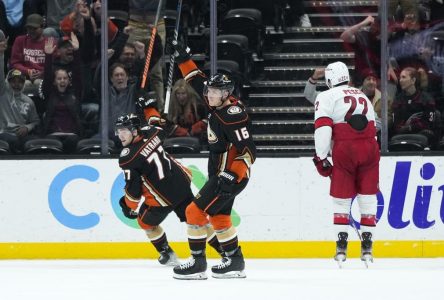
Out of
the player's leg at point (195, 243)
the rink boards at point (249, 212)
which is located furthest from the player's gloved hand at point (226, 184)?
the rink boards at point (249, 212)

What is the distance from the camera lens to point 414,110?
958 cm

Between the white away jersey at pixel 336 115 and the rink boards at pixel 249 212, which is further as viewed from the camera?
the rink boards at pixel 249 212

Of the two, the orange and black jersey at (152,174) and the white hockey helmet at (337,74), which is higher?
the white hockey helmet at (337,74)

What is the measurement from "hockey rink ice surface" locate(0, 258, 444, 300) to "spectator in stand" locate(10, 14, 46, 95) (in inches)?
57.1

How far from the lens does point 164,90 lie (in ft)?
32.2

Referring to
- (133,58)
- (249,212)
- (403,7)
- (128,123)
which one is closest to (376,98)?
(403,7)

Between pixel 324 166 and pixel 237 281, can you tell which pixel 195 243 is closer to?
pixel 237 281

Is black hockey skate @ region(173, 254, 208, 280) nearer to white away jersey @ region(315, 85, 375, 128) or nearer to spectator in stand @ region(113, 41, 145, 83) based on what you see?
white away jersey @ region(315, 85, 375, 128)

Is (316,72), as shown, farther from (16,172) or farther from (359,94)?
(16,172)

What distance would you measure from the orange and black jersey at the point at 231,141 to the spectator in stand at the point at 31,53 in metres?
2.46

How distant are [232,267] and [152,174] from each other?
101cm

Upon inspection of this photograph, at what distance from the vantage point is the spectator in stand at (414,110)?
31.3 feet

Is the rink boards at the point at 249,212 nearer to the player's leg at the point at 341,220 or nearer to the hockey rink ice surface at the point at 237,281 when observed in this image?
the hockey rink ice surface at the point at 237,281

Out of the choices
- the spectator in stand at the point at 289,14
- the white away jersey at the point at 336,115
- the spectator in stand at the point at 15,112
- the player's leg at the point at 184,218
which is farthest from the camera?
the spectator in stand at the point at 289,14
